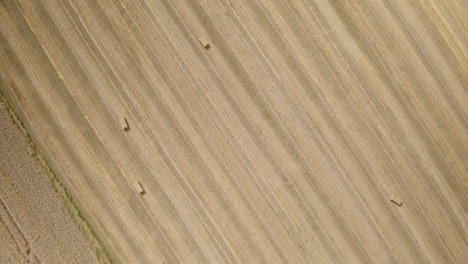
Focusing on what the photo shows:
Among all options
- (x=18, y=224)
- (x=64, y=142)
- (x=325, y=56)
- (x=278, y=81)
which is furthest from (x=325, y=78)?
(x=18, y=224)

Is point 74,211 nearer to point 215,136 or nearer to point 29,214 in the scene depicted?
point 29,214

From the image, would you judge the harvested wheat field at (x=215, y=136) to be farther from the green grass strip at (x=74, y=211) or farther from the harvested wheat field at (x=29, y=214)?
the harvested wheat field at (x=29, y=214)

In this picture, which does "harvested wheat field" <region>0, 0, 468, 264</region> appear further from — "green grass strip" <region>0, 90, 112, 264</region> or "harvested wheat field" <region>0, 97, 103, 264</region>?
"harvested wheat field" <region>0, 97, 103, 264</region>

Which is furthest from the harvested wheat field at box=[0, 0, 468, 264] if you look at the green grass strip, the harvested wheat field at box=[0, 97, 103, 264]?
the harvested wheat field at box=[0, 97, 103, 264]

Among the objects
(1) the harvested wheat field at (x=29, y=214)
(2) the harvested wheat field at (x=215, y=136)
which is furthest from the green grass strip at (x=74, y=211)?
(2) the harvested wheat field at (x=215, y=136)

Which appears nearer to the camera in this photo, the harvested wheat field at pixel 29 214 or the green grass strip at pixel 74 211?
the harvested wheat field at pixel 29 214
